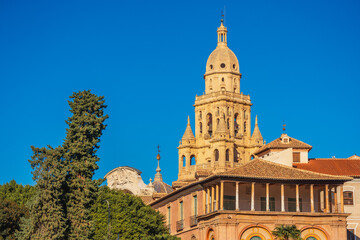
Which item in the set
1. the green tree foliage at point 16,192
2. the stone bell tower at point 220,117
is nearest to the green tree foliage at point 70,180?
the green tree foliage at point 16,192

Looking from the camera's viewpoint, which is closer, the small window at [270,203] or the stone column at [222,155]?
the small window at [270,203]

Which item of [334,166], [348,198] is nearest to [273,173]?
[348,198]

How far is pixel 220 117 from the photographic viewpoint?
128 metres

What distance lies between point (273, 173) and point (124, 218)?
15.7 metres

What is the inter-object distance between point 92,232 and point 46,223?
4239 mm

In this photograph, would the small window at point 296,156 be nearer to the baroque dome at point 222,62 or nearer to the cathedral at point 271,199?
the cathedral at point 271,199

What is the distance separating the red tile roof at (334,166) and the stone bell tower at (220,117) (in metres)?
45.6

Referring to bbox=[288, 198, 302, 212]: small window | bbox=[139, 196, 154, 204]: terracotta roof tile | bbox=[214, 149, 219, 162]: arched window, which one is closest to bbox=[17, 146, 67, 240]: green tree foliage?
bbox=[288, 198, 302, 212]: small window

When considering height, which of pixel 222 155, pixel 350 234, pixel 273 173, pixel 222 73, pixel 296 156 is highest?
pixel 222 73

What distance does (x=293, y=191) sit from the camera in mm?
71625

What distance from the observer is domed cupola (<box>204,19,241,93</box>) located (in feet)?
429

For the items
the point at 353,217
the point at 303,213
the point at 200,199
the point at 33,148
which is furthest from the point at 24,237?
the point at 353,217

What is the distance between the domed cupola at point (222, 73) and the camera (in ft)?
429

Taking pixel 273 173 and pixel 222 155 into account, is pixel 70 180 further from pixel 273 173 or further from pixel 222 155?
pixel 222 155
